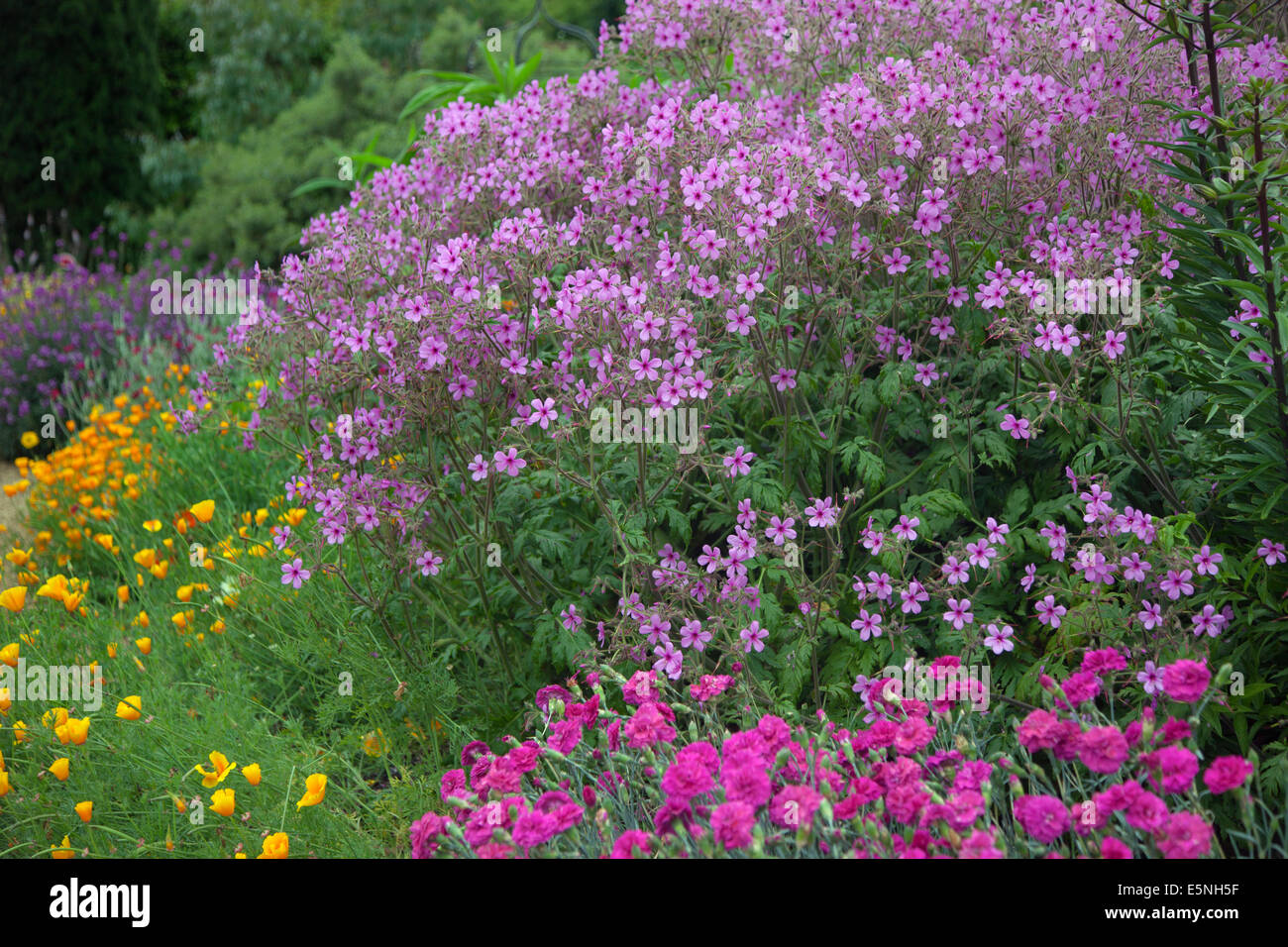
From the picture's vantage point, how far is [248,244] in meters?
10.4

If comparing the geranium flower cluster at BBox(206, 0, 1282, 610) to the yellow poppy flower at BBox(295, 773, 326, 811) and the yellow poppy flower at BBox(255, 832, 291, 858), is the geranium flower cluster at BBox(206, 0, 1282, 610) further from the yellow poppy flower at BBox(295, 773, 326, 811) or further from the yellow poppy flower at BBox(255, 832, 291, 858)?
the yellow poppy flower at BBox(255, 832, 291, 858)

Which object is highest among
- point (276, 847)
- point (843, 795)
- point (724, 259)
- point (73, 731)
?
point (724, 259)

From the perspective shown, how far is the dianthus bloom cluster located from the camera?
207cm

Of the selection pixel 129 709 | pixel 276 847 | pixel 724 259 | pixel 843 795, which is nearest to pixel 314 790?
pixel 276 847

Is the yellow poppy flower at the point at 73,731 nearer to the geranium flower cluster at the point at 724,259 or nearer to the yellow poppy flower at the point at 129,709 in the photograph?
the yellow poppy flower at the point at 129,709

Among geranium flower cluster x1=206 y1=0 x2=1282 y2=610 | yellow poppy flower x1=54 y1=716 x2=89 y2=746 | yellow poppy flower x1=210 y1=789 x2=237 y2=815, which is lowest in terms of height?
yellow poppy flower x1=210 y1=789 x2=237 y2=815

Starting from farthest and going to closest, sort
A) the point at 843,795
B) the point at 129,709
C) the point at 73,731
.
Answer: the point at 129,709, the point at 73,731, the point at 843,795

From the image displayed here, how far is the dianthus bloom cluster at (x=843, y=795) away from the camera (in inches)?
81.6

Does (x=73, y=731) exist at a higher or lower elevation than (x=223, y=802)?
higher

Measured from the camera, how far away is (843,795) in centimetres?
241

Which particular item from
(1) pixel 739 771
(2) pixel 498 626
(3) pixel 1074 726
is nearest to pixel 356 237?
(2) pixel 498 626

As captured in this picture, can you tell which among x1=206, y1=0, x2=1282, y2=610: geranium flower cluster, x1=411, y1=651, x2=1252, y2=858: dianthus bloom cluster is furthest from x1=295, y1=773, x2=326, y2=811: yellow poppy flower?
x1=206, y1=0, x2=1282, y2=610: geranium flower cluster

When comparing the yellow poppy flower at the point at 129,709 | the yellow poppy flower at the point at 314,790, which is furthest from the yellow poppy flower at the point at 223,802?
the yellow poppy flower at the point at 129,709

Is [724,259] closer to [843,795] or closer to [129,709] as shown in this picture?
[843,795]
